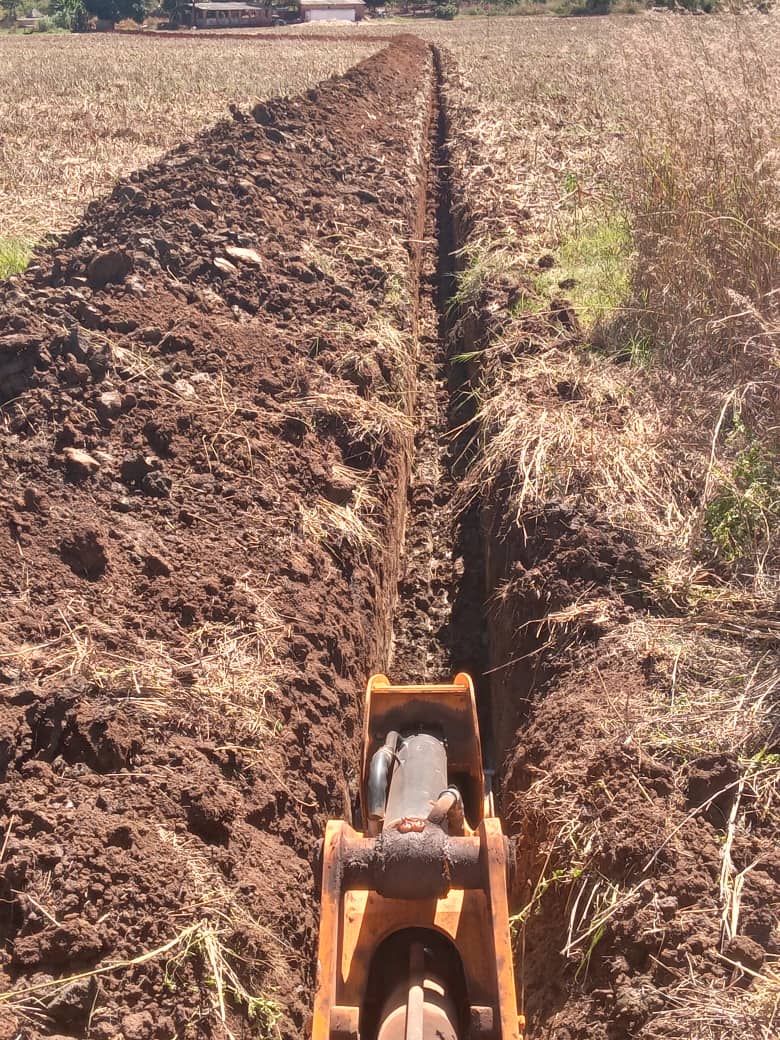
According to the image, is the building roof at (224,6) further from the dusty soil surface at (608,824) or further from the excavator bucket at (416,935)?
the excavator bucket at (416,935)

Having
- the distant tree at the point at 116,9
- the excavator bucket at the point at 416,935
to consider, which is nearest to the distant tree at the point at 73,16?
the distant tree at the point at 116,9

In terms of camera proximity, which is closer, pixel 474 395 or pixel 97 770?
pixel 97 770

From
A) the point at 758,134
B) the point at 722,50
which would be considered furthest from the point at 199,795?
the point at 722,50

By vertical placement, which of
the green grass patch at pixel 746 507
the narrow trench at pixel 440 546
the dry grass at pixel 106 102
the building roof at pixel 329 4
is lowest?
the narrow trench at pixel 440 546

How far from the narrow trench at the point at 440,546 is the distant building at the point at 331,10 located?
57109 millimetres

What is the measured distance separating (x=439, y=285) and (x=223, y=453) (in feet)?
17.4

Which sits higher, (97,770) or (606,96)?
(606,96)

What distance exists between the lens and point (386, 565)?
5102 mm

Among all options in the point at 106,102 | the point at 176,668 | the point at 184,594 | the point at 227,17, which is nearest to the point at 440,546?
the point at 184,594

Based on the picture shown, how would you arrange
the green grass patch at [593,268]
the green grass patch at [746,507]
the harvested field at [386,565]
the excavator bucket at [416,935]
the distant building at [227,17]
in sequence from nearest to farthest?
1. the excavator bucket at [416,935]
2. the harvested field at [386,565]
3. the green grass patch at [746,507]
4. the green grass patch at [593,268]
5. the distant building at [227,17]

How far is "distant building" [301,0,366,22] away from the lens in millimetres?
56531

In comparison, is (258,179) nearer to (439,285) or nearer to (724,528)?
(439,285)

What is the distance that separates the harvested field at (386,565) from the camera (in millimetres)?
2633

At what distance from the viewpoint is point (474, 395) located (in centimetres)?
670
